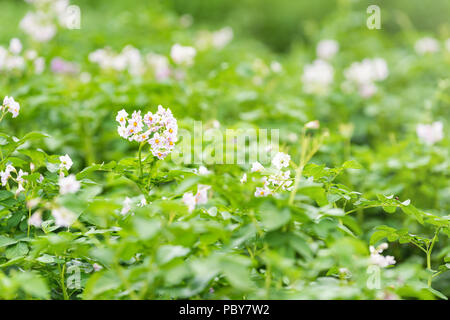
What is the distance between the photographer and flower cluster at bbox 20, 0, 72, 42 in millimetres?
3684

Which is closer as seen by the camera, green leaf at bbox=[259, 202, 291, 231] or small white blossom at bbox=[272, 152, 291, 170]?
green leaf at bbox=[259, 202, 291, 231]

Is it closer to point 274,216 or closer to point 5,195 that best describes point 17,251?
point 5,195

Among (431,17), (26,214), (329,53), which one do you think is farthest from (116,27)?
(431,17)

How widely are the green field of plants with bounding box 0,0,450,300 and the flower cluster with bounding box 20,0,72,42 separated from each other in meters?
0.02

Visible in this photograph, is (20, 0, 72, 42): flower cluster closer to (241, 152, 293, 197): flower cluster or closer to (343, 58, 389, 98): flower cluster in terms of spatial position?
(343, 58, 389, 98): flower cluster

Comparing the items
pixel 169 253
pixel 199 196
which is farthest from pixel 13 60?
pixel 169 253

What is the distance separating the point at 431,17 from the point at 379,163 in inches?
213

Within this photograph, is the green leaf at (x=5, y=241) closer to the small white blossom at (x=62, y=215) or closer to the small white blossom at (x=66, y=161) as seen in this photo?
the small white blossom at (x=66, y=161)

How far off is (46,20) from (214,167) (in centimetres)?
229

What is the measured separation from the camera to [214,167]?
7.30ft

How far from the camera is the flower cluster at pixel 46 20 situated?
3.68m

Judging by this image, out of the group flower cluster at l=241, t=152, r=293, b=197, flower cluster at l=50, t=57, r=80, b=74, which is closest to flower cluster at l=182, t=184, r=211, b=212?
flower cluster at l=241, t=152, r=293, b=197

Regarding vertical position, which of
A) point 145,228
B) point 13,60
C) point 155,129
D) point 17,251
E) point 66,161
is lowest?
point 17,251
